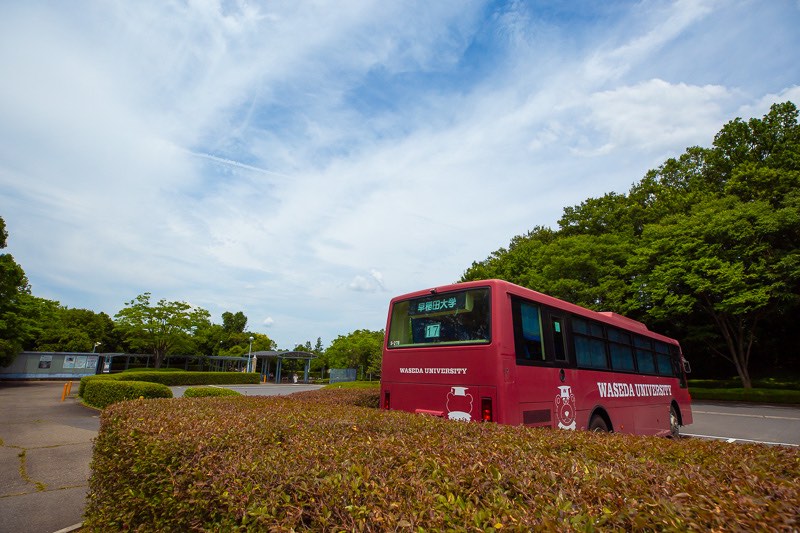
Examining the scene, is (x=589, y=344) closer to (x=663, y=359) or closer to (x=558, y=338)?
(x=558, y=338)

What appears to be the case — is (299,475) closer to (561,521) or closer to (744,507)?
(561,521)

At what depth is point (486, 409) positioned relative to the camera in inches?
231

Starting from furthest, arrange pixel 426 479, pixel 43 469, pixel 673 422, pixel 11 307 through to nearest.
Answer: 1. pixel 11 307
2. pixel 673 422
3. pixel 43 469
4. pixel 426 479

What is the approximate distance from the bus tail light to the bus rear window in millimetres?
875

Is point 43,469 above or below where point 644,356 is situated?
below

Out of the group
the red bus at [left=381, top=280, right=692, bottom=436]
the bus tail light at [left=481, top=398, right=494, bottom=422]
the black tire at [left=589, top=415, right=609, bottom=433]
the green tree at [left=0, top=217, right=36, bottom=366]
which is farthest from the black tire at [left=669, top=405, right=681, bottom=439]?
the green tree at [left=0, top=217, right=36, bottom=366]

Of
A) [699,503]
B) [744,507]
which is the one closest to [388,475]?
[699,503]

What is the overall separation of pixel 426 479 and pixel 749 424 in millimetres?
18993

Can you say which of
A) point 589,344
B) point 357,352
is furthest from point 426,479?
point 357,352

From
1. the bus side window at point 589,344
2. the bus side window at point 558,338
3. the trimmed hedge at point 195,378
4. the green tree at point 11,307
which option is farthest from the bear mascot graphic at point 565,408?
the green tree at point 11,307

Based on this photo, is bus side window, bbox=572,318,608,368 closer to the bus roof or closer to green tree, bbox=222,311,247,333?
the bus roof

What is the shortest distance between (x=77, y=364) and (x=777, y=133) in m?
63.3

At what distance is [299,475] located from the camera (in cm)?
235

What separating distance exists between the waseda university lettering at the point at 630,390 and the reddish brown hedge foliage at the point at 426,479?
4723mm
